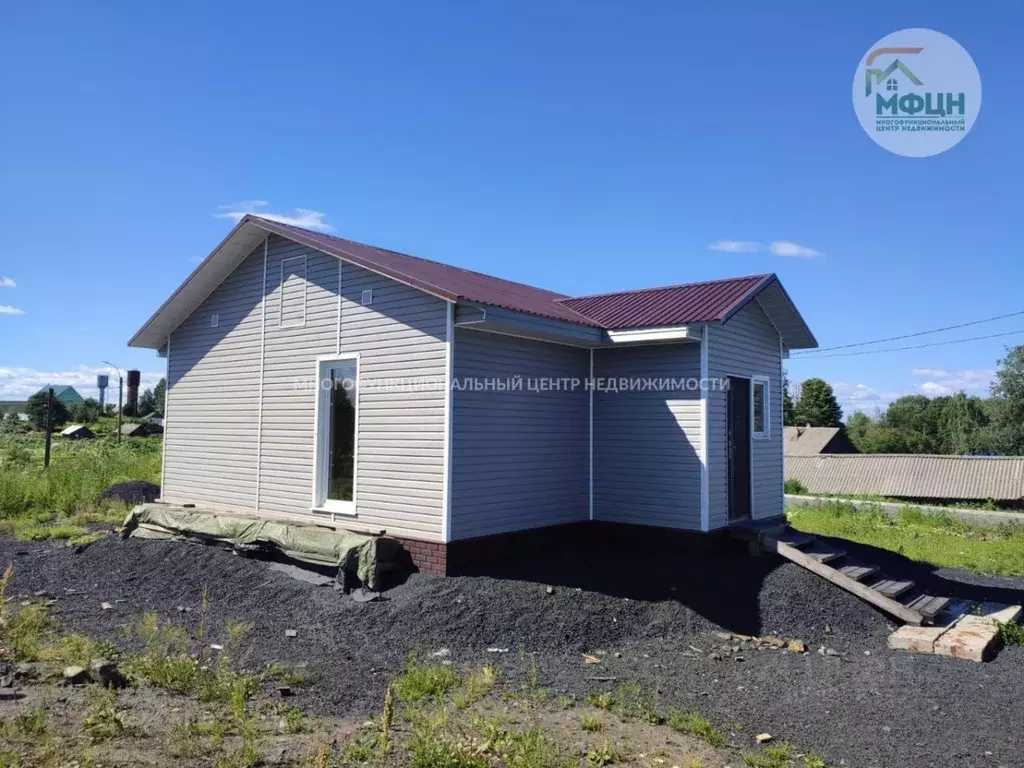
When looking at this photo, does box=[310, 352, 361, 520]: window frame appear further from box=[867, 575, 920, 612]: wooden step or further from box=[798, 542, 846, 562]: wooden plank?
box=[867, 575, 920, 612]: wooden step

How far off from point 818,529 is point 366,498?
38.7 feet

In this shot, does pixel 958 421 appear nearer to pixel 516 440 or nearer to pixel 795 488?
pixel 795 488

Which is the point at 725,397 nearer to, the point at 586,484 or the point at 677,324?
the point at 677,324

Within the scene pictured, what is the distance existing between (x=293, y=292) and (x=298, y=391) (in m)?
1.50

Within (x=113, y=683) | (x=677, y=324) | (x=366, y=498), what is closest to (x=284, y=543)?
(x=366, y=498)

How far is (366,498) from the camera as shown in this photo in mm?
9180

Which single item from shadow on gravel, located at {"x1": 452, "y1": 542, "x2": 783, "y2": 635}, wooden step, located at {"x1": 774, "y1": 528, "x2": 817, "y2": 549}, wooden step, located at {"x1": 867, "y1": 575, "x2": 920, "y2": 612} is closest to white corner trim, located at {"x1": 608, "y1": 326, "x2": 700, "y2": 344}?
shadow on gravel, located at {"x1": 452, "y1": 542, "x2": 783, "y2": 635}

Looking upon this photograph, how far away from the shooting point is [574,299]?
12492 mm

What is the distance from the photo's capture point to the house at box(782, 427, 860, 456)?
46.3 m

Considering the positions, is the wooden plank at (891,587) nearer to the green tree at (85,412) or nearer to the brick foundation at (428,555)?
the brick foundation at (428,555)

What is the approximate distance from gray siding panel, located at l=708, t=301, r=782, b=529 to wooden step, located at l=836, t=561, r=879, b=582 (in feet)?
5.35

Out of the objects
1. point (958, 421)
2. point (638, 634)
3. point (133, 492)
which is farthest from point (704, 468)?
point (958, 421)

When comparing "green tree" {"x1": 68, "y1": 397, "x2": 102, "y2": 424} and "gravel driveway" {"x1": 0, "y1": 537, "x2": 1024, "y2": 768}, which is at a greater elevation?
"green tree" {"x1": 68, "y1": 397, "x2": 102, "y2": 424}

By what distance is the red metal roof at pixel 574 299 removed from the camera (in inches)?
358
